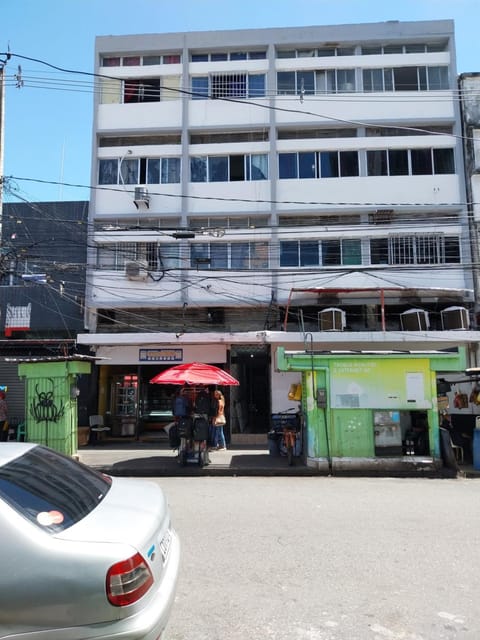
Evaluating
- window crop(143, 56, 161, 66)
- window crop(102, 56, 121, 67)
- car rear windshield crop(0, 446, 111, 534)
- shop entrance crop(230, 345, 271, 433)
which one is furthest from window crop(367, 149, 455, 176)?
car rear windshield crop(0, 446, 111, 534)

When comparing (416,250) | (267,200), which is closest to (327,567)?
(267,200)

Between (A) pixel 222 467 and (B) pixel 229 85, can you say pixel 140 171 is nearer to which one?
(B) pixel 229 85

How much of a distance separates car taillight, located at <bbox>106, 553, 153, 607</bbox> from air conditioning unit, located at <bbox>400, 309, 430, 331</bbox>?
16320mm

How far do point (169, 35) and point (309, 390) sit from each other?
59.2ft

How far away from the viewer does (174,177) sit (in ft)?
68.8

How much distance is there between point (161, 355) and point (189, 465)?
721 cm

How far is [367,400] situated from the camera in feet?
37.2

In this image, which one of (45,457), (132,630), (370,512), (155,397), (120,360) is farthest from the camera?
(155,397)

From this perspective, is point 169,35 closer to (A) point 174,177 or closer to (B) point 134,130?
(B) point 134,130

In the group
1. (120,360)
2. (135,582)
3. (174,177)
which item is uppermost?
(174,177)

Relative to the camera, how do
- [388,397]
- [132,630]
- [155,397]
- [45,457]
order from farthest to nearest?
[155,397] < [388,397] < [45,457] < [132,630]

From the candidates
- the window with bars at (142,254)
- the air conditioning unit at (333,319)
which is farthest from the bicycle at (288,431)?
the window with bars at (142,254)

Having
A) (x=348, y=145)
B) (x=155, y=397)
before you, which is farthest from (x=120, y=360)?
(x=348, y=145)

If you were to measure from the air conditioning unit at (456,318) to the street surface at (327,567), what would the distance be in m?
10.4
